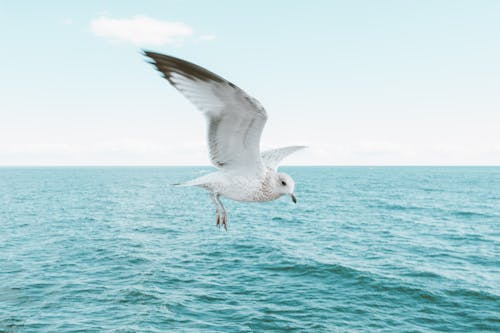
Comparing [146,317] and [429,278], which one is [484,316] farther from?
[146,317]

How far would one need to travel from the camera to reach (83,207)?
8081 cm

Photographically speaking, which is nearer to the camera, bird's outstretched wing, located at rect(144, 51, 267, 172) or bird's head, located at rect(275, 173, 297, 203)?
bird's outstretched wing, located at rect(144, 51, 267, 172)

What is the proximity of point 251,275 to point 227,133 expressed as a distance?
30.5m

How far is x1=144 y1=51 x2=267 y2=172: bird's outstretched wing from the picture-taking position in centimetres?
454

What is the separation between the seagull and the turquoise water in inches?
816

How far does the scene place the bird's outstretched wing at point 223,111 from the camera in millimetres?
4539

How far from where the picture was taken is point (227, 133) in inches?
229

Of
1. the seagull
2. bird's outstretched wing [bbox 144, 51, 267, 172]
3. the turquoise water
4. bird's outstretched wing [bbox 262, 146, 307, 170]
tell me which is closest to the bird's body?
the seagull

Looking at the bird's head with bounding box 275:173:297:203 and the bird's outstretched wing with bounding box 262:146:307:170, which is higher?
the bird's outstretched wing with bounding box 262:146:307:170

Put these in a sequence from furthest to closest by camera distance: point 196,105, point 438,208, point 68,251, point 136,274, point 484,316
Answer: point 438,208 < point 68,251 < point 136,274 < point 484,316 < point 196,105

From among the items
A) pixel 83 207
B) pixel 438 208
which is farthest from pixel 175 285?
pixel 438 208

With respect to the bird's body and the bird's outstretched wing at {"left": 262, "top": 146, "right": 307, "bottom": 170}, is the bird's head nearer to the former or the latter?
the bird's body

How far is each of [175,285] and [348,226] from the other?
33053 millimetres

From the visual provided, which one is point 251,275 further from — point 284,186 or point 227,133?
point 227,133
